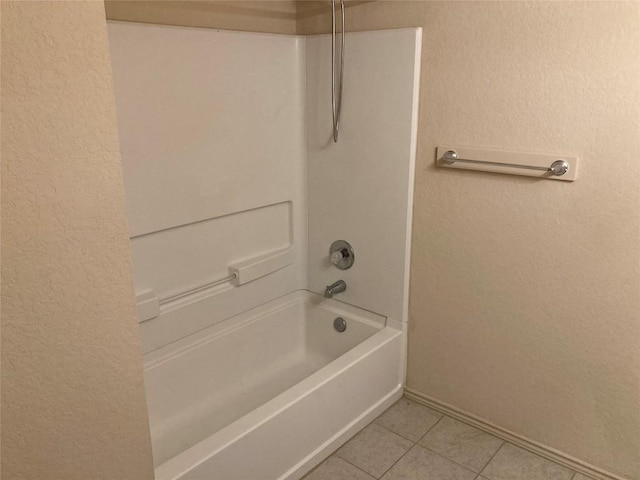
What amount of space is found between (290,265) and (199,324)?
527mm

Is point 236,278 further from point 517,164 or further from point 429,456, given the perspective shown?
point 517,164

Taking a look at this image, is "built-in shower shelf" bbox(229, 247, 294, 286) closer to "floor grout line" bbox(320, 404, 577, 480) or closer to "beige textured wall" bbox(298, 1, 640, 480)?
"beige textured wall" bbox(298, 1, 640, 480)

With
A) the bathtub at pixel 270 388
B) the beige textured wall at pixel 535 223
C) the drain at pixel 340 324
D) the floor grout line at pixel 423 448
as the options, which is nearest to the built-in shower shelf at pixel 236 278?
the bathtub at pixel 270 388

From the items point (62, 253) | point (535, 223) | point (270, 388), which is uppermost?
point (62, 253)

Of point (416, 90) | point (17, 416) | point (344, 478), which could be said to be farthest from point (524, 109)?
point (17, 416)

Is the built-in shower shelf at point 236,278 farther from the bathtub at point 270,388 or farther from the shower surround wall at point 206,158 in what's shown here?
the bathtub at point 270,388

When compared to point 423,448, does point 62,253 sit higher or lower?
higher

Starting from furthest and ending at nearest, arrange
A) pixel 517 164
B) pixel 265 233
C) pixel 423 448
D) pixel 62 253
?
pixel 265 233, pixel 423 448, pixel 517 164, pixel 62 253

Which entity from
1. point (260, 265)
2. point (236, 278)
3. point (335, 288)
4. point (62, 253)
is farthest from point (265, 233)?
point (62, 253)

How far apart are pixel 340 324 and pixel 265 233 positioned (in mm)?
537

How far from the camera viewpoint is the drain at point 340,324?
2.43 m

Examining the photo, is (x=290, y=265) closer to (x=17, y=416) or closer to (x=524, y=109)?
(x=524, y=109)

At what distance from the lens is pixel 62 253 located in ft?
2.83

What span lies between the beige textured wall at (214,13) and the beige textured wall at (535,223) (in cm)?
12
